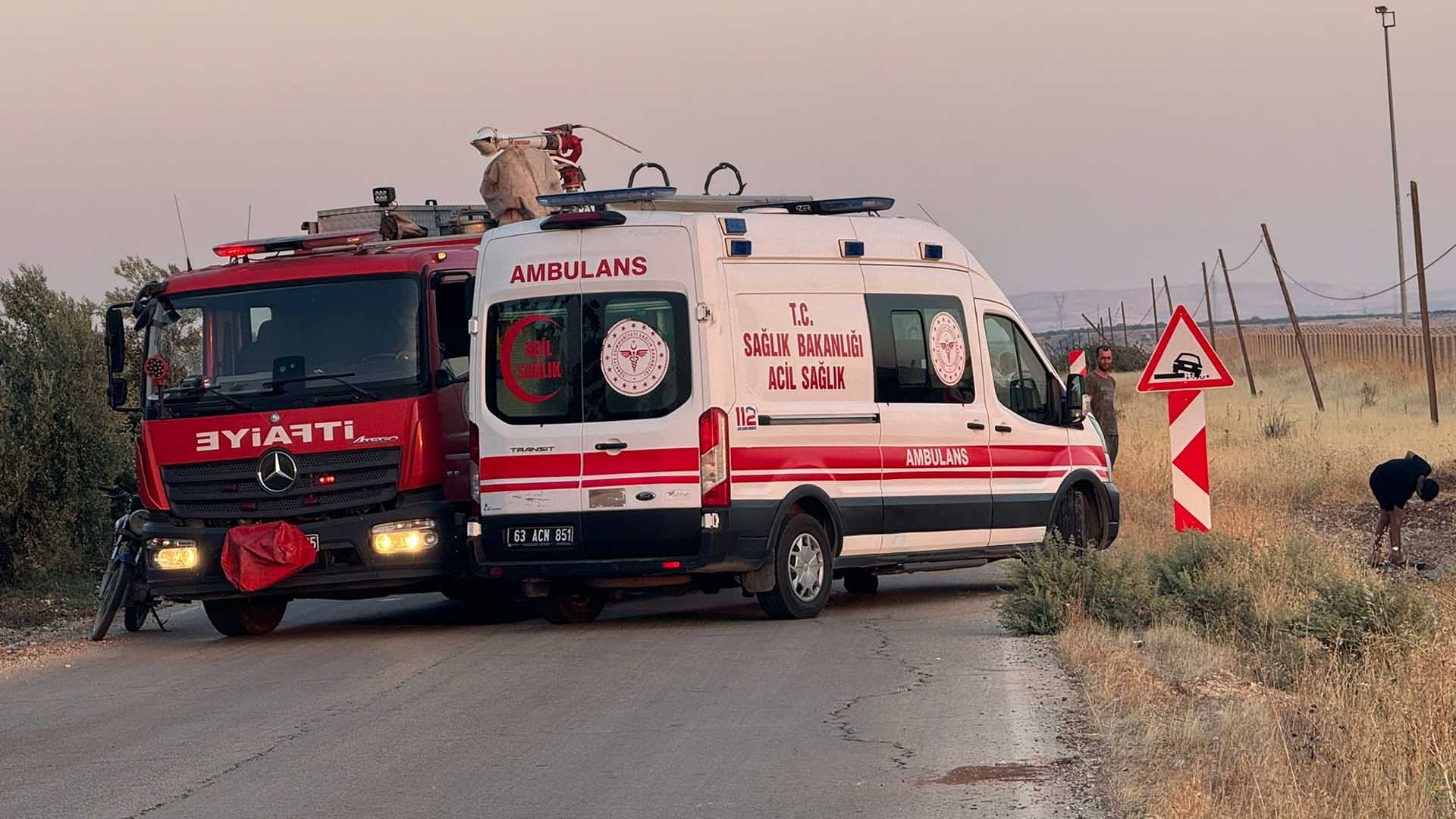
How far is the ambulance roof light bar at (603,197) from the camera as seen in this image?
511 inches

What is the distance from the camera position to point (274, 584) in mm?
13312

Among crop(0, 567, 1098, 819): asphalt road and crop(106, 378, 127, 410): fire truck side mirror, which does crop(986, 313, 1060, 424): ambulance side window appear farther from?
crop(106, 378, 127, 410): fire truck side mirror

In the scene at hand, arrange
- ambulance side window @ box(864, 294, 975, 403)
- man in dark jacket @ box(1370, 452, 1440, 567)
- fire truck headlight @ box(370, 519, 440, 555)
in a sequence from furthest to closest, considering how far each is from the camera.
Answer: man in dark jacket @ box(1370, 452, 1440, 567) → ambulance side window @ box(864, 294, 975, 403) → fire truck headlight @ box(370, 519, 440, 555)

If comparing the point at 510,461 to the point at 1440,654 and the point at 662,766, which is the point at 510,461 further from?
the point at 1440,654

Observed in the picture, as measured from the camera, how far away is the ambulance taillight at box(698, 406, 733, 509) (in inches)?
498

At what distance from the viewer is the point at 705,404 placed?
41.5 feet

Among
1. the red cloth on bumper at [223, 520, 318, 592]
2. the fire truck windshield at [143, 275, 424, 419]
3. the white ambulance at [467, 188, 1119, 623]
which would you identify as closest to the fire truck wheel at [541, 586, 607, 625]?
the white ambulance at [467, 188, 1119, 623]

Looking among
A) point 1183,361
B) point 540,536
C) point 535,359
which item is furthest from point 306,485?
point 1183,361

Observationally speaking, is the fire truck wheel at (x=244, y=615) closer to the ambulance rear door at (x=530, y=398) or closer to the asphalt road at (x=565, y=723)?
the asphalt road at (x=565, y=723)

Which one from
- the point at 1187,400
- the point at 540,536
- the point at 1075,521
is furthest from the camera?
the point at 1187,400

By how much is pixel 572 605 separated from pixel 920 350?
10.6 feet

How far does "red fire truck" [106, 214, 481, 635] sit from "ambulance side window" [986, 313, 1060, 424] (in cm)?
415

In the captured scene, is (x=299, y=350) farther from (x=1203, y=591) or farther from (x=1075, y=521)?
(x=1203, y=591)

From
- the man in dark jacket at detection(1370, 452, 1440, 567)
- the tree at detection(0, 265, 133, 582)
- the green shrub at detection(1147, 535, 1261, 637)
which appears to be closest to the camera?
the green shrub at detection(1147, 535, 1261, 637)
